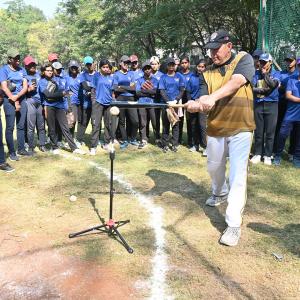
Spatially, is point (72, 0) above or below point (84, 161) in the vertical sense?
above

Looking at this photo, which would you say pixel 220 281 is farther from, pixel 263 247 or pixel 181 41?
pixel 181 41

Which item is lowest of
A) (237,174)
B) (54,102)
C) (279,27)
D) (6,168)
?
(6,168)

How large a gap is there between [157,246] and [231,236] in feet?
2.85

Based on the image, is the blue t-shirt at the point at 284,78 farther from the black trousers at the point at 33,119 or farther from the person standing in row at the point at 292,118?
the black trousers at the point at 33,119

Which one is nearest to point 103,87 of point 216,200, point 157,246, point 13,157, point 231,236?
point 13,157

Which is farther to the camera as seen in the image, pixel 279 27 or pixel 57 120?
pixel 279 27

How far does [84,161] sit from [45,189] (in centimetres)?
179

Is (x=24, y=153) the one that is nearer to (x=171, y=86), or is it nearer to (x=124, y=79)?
(x=124, y=79)

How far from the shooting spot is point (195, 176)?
7102 mm

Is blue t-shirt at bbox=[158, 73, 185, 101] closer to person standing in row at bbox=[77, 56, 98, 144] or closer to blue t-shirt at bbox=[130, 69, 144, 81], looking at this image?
blue t-shirt at bbox=[130, 69, 144, 81]

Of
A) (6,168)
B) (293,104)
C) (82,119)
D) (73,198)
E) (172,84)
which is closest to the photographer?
(73,198)

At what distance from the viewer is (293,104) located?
7.61 meters

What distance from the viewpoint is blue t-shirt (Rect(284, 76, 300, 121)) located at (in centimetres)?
754

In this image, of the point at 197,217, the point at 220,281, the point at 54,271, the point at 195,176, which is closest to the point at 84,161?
the point at 195,176
